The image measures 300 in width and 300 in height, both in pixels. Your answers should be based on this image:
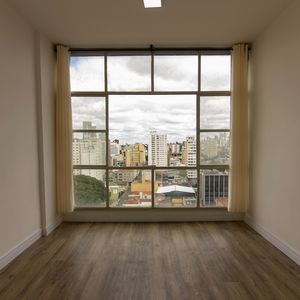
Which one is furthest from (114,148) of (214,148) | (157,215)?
(214,148)

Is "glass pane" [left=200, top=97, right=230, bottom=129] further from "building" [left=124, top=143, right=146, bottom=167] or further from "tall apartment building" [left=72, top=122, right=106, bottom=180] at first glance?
"tall apartment building" [left=72, top=122, right=106, bottom=180]

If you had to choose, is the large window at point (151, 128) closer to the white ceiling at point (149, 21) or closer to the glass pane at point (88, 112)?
the glass pane at point (88, 112)

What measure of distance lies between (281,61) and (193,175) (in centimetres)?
218

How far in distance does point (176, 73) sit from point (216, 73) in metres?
0.68

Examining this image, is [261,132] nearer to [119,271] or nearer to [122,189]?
[122,189]

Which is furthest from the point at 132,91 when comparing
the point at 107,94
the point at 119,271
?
the point at 119,271

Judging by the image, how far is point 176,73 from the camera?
14.8 feet

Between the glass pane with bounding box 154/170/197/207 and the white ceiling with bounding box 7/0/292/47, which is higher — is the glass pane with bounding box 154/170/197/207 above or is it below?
below

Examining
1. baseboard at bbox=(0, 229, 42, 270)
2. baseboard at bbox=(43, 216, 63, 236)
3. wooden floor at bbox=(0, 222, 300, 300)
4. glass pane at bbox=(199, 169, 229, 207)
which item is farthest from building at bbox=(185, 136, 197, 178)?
baseboard at bbox=(0, 229, 42, 270)

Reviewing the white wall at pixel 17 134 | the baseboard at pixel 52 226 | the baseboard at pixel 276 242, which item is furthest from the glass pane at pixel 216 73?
the baseboard at pixel 52 226

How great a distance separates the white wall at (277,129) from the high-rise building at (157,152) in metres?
1.44

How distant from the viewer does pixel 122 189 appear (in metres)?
4.65

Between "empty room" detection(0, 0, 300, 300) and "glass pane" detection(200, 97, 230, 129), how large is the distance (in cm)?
2

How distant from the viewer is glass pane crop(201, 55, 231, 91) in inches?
178
